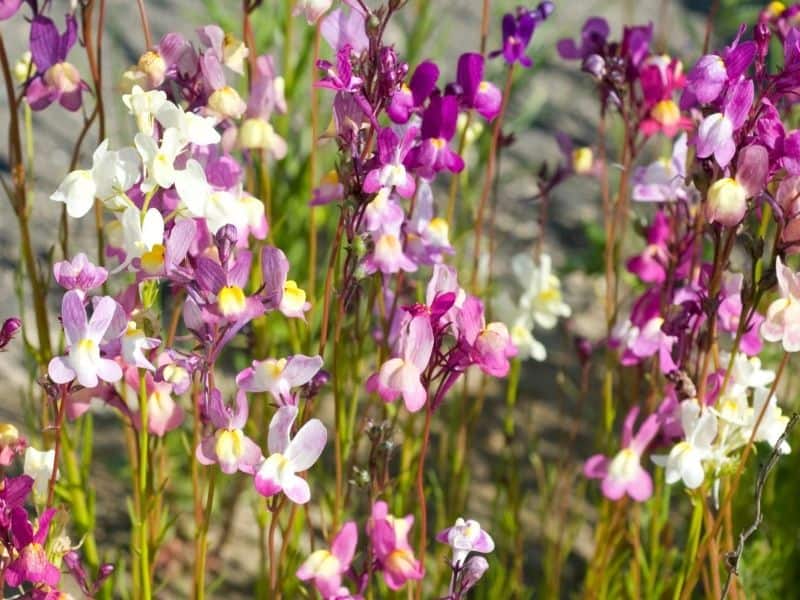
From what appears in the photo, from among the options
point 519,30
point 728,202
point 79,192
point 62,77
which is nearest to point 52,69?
point 62,77

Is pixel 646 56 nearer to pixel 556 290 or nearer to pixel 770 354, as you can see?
pixel 556 290

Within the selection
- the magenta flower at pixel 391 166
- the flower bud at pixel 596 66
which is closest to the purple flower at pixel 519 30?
the flower bud at pixel 596 66

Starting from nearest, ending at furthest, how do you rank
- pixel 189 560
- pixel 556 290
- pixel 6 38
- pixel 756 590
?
pixel 756 590, pixel 556 290, pixel 189 560, pixel 6 38

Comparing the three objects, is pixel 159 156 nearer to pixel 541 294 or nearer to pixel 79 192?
pixel 79 192

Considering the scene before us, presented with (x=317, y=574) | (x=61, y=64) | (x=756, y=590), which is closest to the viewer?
(x=317, y=574)

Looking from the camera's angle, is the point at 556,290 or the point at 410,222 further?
the point at 556,290

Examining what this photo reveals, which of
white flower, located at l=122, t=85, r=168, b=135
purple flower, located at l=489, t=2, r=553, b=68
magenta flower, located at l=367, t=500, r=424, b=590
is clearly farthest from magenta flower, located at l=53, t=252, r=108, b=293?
purple flower, located at l=489, t=2, r=553, b=68

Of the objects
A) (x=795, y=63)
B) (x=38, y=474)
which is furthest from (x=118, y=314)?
(x=795, y=63)
